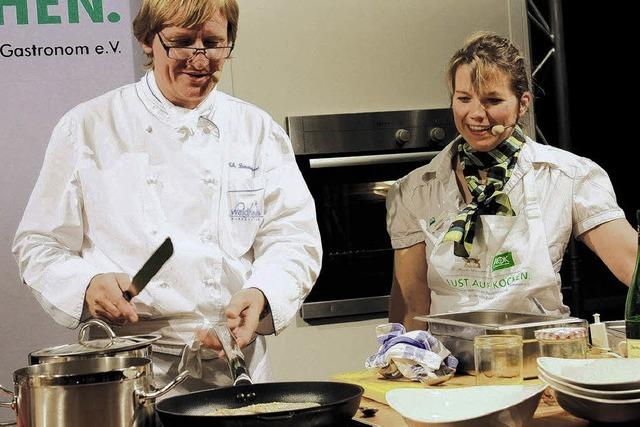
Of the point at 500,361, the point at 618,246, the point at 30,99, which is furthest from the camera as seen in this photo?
the point at 30,99

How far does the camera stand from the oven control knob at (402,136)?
3.09 metres

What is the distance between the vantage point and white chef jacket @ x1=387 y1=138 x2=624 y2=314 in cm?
233

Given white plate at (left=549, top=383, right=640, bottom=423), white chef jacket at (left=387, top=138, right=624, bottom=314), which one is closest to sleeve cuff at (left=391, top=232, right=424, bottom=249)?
white chef jacket at (left=387, top=138, right=624, bottom=314)

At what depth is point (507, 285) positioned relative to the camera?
2.29 m

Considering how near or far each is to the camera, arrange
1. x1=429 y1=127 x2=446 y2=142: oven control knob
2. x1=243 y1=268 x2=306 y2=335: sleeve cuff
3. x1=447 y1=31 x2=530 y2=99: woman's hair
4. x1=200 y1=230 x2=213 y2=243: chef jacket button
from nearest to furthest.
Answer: x1=243 y1=268 x2=306 y2=335: sleeve cuff → x1=200 y1=230 x2=213 y2=243: chef jacket button → x1=447 y1=31 x2=530 y2=99: woman's hair → x1=429 y1=127 x2=446 y2=142: oven control knob

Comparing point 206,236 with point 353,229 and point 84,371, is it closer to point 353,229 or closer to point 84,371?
point 84,371

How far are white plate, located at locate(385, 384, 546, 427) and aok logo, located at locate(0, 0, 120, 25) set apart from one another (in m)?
1.64

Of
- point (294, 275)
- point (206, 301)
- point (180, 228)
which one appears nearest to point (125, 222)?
point (180, 228)

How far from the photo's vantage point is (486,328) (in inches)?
65.9

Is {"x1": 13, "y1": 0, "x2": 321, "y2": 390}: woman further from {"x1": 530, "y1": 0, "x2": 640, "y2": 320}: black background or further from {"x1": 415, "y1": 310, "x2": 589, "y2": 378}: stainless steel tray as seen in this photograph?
{"x1": 530, "y1": 0, "x2": 640, "y2": 320}: black background

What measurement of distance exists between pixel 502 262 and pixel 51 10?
143 centimetres

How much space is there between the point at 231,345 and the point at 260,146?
774mm

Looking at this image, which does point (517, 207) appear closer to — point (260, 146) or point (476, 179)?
point (476, 179)

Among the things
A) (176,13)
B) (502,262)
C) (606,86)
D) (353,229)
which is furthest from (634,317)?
(606,86)
